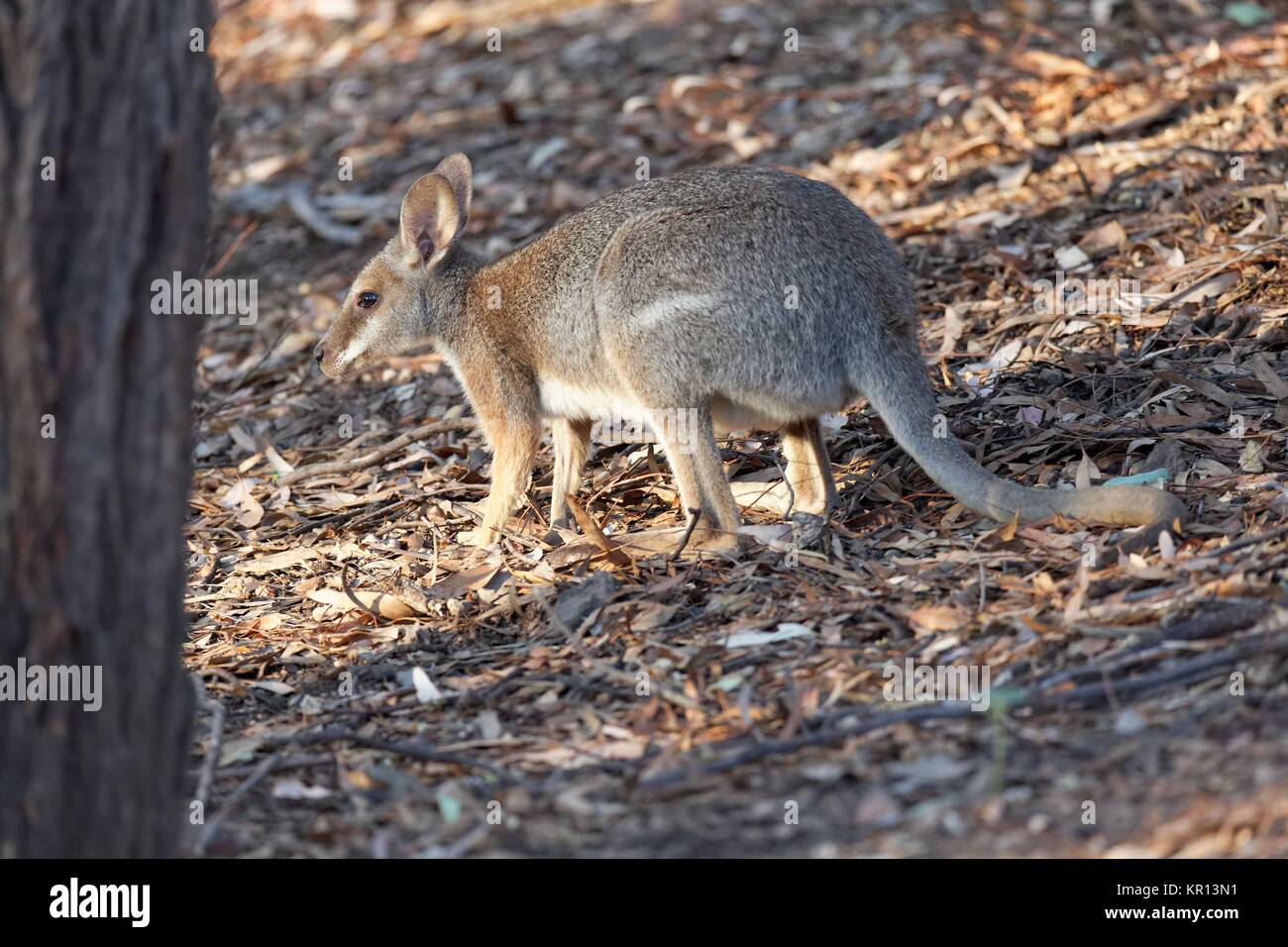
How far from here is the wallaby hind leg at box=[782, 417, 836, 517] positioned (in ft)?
18.2

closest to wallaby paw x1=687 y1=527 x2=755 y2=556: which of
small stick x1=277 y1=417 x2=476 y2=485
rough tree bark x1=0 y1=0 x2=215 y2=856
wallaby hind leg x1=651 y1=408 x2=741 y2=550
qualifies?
wallaby hind leg x1=651 y1=408 x2=741 y2=550

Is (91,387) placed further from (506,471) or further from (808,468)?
(808,468)

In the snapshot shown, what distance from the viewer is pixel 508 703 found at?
14.4ft

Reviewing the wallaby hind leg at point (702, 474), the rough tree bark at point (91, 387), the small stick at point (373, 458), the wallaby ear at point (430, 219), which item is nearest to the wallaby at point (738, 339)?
the wallaby hind leg at point (702, 474)

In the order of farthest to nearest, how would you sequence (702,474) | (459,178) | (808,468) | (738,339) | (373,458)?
(373,458) → (459,178) → (808,468) → (702,474) → (738,339)

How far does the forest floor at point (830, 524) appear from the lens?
11.7ft

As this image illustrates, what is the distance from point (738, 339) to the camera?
16.8ft

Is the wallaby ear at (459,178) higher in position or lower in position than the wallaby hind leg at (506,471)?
higher

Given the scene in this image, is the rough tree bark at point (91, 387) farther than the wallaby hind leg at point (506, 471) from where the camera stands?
No

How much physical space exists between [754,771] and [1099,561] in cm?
147

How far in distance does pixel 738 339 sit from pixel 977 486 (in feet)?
3.22

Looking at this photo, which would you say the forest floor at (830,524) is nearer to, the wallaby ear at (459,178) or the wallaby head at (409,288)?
the wallaby head at (409,288)

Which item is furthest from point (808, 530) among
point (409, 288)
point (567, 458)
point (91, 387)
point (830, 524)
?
point (91, 387)

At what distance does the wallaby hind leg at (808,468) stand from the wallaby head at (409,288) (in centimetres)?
164
